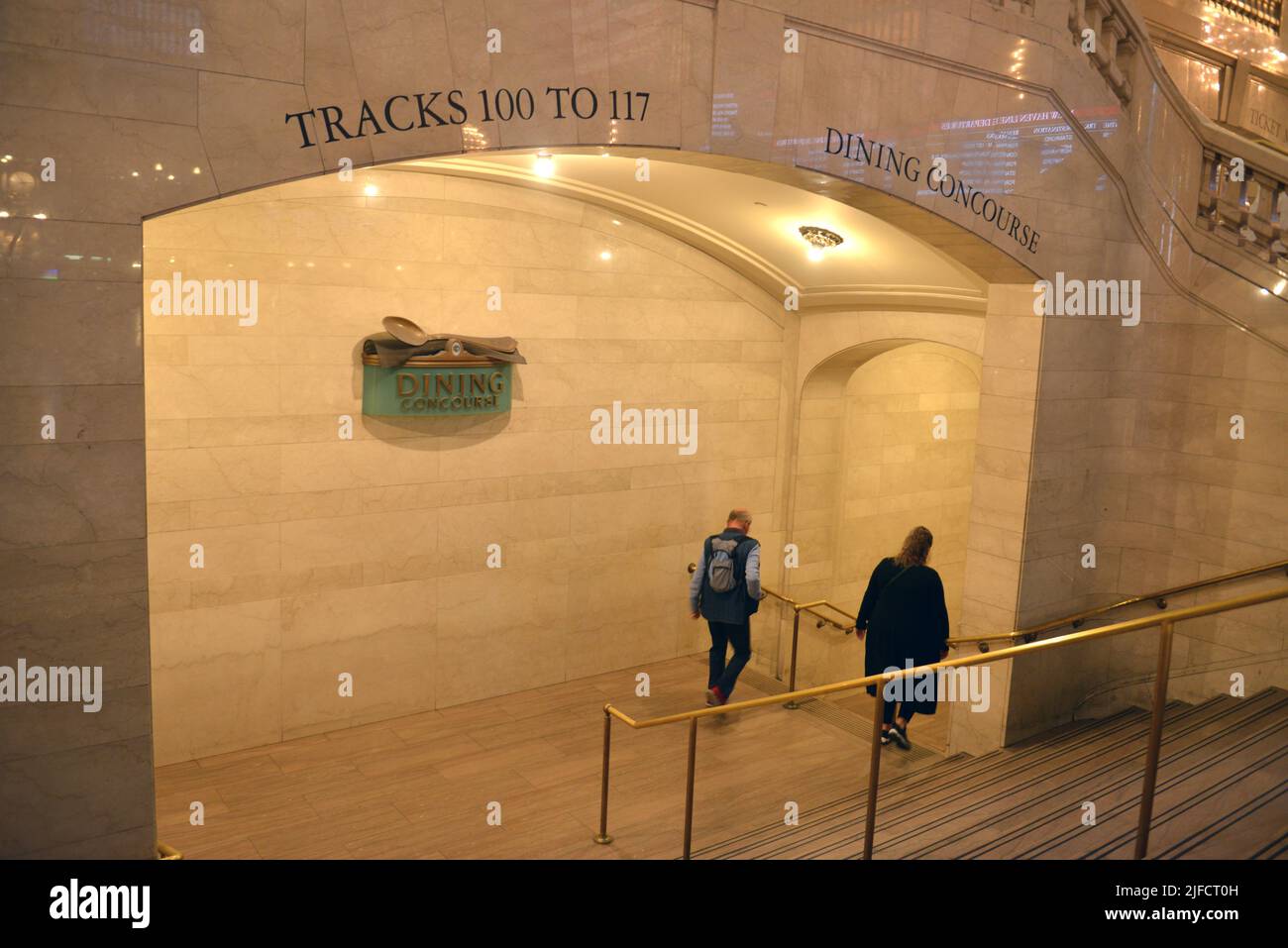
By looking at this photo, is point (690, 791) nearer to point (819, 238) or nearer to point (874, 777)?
point (874, 777)

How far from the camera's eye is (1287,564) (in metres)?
6.31

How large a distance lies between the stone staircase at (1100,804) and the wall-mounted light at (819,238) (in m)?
3.94

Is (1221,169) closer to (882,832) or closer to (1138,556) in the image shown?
(1138,556)

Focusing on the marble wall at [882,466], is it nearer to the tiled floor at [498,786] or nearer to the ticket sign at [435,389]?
the ticket sign at [435,389]

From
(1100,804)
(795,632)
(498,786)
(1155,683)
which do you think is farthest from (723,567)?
(1155,683)

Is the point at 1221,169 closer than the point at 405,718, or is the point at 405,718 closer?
the point at 1221,169

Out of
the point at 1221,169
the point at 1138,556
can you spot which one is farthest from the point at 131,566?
the point at 1221,169

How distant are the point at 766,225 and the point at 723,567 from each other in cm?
276

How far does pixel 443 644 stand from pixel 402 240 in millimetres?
3059

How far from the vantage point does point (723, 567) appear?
703 cm

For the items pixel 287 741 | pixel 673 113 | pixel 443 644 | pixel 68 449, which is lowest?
pixel 287 741

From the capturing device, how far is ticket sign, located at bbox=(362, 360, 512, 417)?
23.7 ft

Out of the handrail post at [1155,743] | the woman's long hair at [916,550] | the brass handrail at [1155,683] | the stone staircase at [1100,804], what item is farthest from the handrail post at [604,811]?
the handrail post at [1155,743]

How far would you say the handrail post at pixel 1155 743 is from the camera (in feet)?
12.4
